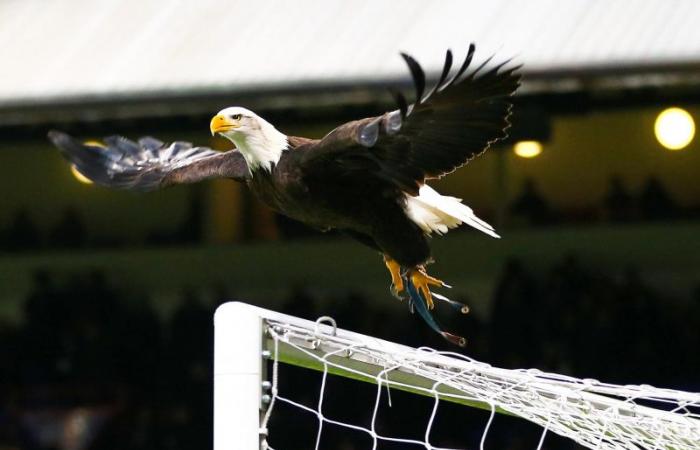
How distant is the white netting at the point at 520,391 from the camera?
323cm

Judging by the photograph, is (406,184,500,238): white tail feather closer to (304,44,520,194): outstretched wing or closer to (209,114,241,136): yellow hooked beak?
(304,44,520,194): outstretched wing

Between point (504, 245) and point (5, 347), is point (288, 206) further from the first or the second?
point (5, 347)

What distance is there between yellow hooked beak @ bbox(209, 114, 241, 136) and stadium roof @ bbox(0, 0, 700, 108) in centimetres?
260

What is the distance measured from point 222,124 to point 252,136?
104 mm

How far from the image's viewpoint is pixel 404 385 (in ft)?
11.1

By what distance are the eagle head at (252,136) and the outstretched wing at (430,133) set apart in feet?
0.45

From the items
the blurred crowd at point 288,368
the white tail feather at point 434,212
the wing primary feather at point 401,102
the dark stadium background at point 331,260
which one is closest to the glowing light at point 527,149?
the dark stadium background at point 331,260

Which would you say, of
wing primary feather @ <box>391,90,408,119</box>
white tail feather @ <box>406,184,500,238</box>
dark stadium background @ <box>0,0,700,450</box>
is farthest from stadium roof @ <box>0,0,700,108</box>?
wing primary feather @ <box>391,90,408,119</box>

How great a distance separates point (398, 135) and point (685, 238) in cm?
494

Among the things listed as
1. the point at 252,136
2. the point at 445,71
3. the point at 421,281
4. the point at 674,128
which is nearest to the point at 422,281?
the point at 421,281

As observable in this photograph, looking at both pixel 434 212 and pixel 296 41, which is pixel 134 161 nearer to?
pixel 434 212

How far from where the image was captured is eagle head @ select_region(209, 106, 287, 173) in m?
4.14

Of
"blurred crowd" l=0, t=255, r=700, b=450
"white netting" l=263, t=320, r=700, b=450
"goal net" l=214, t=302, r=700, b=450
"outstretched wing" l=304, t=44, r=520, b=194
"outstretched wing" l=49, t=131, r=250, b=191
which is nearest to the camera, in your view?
"goal net" l=214, t=302, r=700, b=450

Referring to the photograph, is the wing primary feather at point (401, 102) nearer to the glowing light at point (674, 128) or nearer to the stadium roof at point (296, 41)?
the stadium roof at point (296, 41)
